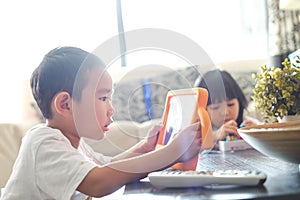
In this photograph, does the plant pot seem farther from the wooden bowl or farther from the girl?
the girl

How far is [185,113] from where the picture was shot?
2.63 ft

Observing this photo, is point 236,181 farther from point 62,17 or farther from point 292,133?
point 62,17

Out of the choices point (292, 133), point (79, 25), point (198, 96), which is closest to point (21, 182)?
point (198, 96)

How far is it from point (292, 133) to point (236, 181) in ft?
0.34

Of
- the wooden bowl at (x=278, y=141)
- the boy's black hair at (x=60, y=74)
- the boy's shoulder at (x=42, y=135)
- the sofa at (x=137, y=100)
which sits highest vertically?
the boy's black hair at (x=60, y=74)

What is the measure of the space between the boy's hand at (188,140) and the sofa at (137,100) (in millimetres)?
1053

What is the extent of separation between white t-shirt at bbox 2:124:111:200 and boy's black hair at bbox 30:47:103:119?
12cm

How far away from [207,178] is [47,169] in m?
0.34

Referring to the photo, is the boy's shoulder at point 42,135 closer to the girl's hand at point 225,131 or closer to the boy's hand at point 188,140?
the boy's hand at point 188,140

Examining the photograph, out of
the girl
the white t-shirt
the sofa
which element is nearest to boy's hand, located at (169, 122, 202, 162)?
the white t-shirt

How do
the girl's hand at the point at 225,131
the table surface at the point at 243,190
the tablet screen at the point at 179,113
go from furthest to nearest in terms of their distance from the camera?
1. the girl's hand at the point at 225,131
2. the tablet screen at the point at 179,113
3. the table surface at the point at 243,190

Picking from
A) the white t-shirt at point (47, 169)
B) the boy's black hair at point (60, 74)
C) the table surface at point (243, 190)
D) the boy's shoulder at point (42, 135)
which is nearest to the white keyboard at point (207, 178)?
the table surface at point (243, 190)

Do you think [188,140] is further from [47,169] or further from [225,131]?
[225,131]

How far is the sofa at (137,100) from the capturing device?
1.99 m
